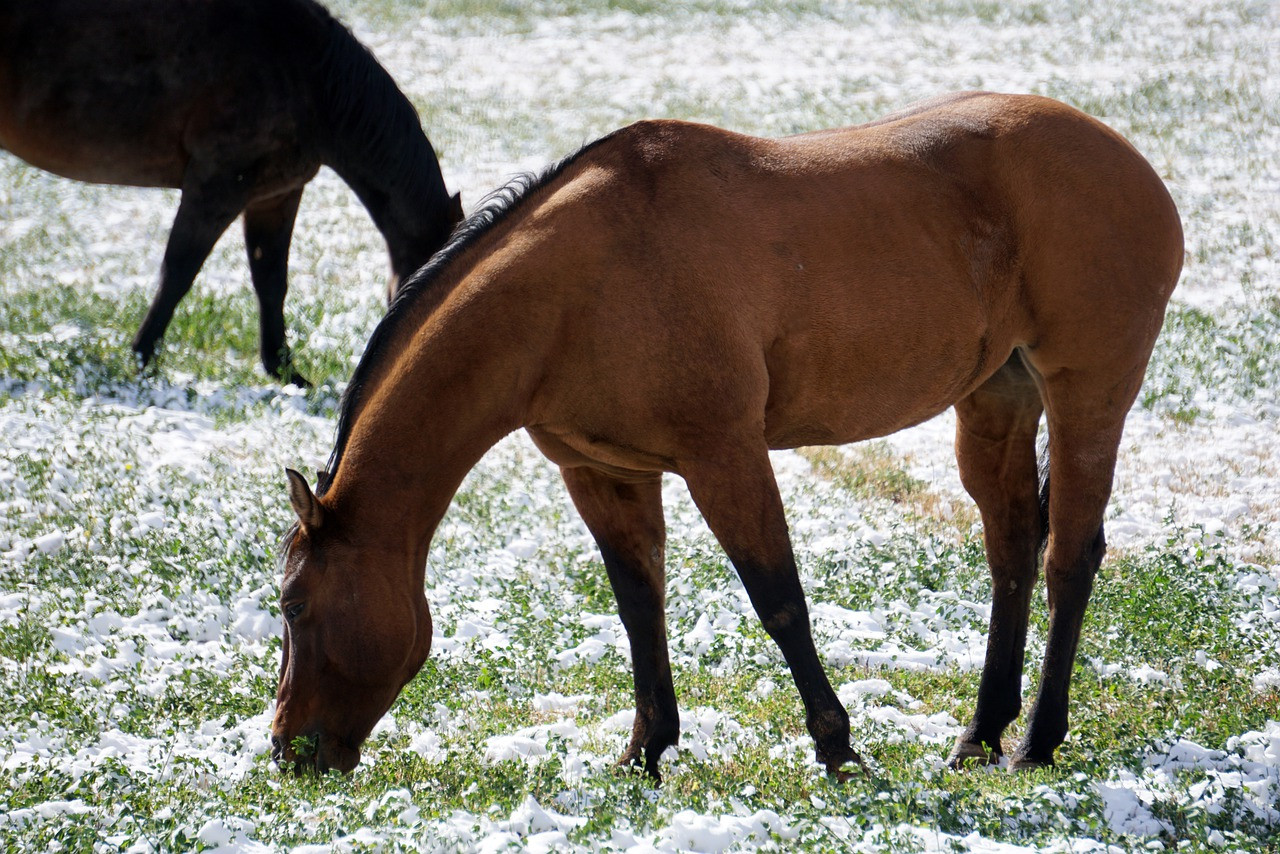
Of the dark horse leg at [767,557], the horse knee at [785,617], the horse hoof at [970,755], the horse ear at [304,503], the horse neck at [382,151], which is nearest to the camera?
the horse ear at [304,503]

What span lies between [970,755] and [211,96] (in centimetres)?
673

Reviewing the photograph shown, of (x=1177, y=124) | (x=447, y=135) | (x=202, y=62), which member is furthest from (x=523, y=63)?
(x=202, y=62)

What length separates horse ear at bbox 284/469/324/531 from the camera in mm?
3744

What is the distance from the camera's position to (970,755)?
4.93m

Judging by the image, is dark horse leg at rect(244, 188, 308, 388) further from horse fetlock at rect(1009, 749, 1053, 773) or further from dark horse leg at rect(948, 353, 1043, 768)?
horse fetlock at rect(1009, 749, 1053, 773)

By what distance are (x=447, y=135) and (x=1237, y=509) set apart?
1201 centimetres

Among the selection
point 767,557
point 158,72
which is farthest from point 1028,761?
point 158,72

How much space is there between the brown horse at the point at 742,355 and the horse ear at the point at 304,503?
0.04ft

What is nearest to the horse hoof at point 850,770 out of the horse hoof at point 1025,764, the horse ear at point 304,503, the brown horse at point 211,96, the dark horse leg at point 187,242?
the horse hoof at point 1025,764

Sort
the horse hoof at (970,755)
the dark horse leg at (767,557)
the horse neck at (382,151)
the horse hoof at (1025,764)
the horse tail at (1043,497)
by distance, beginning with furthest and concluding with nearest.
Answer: the horse neck at (382,151), the horse tail at (1043,497), the horse hoof at (970,755), the horse hoof at (1025,764), the dark horse leg at (767,557)

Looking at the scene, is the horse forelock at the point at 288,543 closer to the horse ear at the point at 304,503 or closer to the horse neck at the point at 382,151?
the horse ear at the point at 304,503

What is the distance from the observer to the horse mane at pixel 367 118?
8531 mm

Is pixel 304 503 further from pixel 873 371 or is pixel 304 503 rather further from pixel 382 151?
pixel 382 151

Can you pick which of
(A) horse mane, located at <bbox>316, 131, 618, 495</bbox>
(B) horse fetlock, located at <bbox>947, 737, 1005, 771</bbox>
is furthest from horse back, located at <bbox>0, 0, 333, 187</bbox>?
(B) horse fetlock, located at <bbox>947, 737, 1005, 771</bbox>
